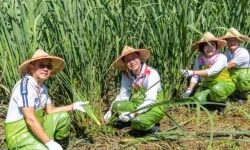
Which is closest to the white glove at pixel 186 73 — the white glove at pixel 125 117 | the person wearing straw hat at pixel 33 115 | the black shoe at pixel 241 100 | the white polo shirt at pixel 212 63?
the white polo shirt at pixel 212 63

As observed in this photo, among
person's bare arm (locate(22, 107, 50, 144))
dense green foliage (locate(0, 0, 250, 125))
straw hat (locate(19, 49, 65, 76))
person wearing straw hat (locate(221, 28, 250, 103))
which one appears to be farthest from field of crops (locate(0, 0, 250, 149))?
person's bare arm (locate(22, 107, 50, 144))

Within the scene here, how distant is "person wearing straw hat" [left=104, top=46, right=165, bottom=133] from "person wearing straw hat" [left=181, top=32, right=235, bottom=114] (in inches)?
18.7

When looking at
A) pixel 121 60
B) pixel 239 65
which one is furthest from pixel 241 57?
pixel 121 60

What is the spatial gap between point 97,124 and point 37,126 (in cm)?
62

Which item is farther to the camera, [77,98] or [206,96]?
[206,96]

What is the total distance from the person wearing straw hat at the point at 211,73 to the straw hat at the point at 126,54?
43cm

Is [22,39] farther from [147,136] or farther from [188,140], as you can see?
[188,140]

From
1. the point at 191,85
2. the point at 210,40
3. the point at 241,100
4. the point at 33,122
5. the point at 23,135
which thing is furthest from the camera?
the point at 241,100

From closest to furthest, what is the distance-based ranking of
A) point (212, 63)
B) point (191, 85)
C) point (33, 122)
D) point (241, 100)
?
1. point (33, 122)
2. point (212, 63)
3. point (191, 85)
4. point (241, 100)

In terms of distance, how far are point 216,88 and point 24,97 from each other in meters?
1.76

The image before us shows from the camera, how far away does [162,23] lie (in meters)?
3.34

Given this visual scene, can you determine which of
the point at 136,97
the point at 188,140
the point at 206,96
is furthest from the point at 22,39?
the point at 206,96

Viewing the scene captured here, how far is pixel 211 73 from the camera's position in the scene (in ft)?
11.8

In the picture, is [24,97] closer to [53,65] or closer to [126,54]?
[53,65]
